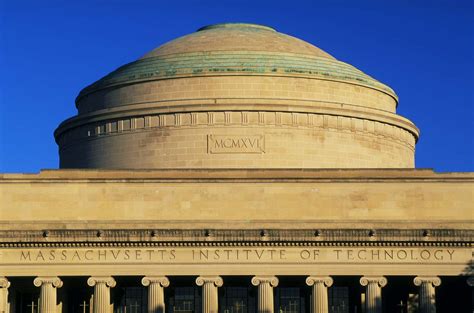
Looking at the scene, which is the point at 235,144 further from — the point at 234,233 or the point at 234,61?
the point at 234,233

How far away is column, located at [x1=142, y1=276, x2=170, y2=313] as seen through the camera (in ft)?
273

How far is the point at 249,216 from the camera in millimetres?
85688

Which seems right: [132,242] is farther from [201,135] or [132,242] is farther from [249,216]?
[201,135]

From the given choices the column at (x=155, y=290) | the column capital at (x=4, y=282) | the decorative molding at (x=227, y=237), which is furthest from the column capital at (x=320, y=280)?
the column capital at (x=4, y=282)

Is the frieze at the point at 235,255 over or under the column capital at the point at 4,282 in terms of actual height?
over

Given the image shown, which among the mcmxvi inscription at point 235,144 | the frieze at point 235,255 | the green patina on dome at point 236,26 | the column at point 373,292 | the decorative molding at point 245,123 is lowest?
the column at point 373,292

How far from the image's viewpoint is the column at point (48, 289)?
83.0 metres

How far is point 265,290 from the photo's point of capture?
83250 mm

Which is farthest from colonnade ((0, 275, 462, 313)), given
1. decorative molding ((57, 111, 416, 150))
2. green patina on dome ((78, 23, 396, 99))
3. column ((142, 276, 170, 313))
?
green patina on dome ((78, 23, 396, 99))

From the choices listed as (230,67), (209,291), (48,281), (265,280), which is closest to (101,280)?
(48,281)

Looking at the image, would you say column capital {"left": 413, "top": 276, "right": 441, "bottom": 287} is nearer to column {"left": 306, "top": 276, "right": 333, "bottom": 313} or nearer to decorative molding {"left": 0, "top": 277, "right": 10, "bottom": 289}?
column {"left": 306, "top": 276, "right": 333, "bottom": 313}

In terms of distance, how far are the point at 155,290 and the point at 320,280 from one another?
790 cm

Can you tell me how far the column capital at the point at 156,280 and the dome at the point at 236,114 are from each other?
1182 cm

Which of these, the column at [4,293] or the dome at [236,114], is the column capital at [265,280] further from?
the column at [4,293]
